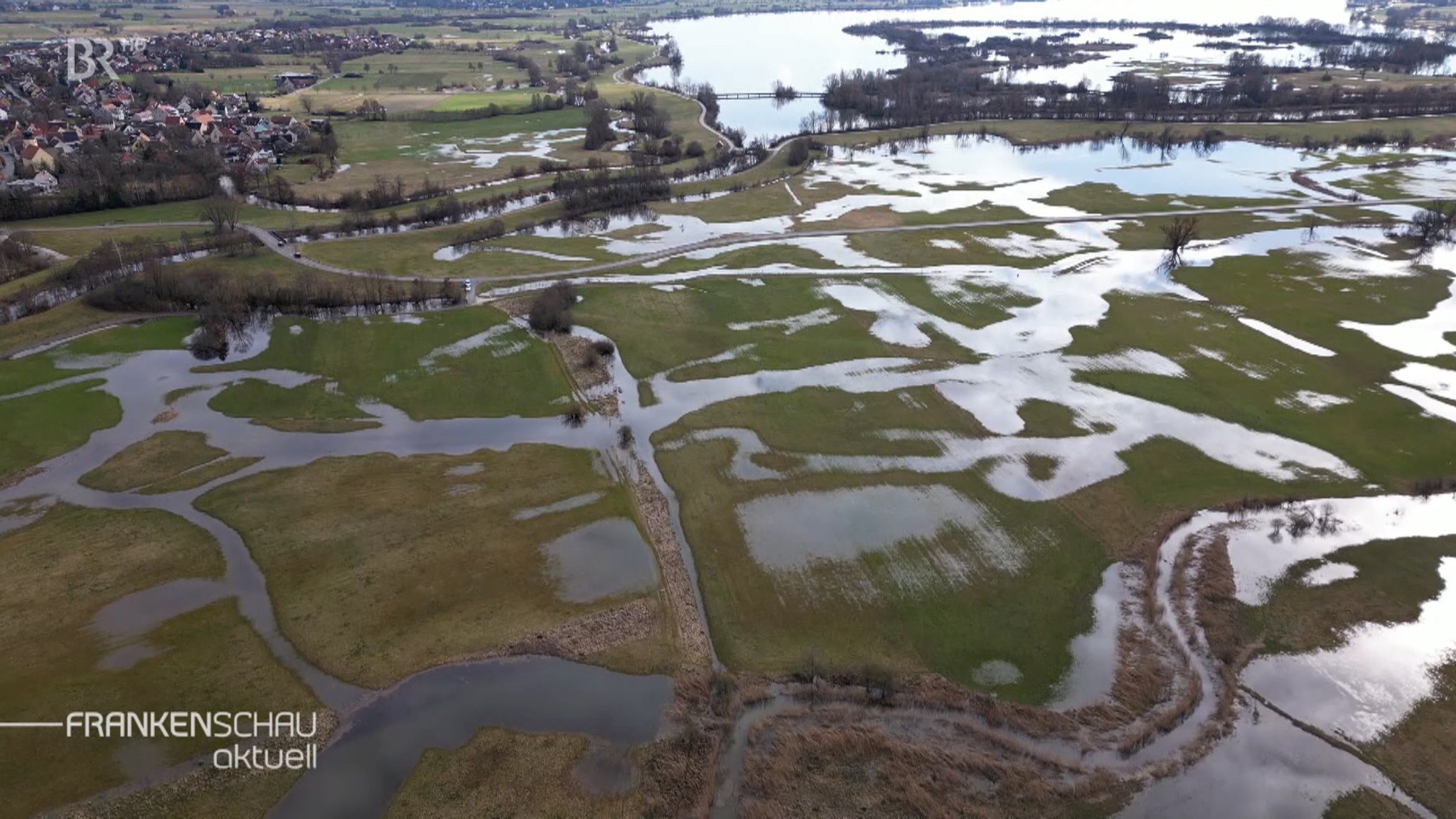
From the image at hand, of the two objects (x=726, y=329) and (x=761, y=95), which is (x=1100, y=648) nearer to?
(x=726, y=329)

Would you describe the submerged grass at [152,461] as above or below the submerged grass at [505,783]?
above

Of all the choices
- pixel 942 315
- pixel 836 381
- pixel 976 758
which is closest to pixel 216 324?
pixel 836 381

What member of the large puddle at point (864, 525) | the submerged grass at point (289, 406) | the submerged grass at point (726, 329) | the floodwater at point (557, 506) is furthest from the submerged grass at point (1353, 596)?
the submerged grass at point (289, 406)

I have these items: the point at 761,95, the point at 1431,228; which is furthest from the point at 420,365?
the point at 761,95

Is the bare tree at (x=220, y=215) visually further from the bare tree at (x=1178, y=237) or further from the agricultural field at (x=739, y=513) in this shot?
the bare tree at (x=1178, y=237)

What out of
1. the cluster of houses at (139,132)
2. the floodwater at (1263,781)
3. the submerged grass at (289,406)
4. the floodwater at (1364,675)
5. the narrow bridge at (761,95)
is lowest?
the floodwater at (1263,781)

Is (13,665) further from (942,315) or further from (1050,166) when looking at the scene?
(1050,166)
